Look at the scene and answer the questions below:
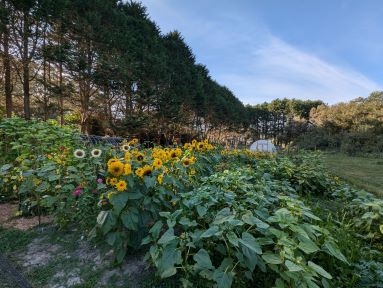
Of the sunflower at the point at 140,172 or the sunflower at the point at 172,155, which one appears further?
the sunflower at the point at 172,155

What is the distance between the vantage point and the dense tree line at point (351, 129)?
2356cm

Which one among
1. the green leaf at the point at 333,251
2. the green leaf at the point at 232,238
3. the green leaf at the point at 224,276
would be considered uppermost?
the green leaf at the point at 232,238

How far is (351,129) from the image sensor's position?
92.8ft

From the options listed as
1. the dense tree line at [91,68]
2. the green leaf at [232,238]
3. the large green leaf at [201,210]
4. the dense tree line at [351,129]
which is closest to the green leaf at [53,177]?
the large green leaf at [201,210]

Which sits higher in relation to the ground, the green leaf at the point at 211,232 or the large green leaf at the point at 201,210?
the large green leaf at the point at 201,210

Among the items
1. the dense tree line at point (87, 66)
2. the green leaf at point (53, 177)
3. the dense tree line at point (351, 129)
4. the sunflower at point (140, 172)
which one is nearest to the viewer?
the sunflower at point (140, 172)

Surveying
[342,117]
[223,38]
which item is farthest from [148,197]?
[342,117]

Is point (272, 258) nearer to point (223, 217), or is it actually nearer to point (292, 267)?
point (292, 267)

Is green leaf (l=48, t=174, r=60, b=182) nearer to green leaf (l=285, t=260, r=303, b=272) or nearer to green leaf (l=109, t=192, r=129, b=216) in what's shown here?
green leaf (l=109, t=192, r=129, b=216)

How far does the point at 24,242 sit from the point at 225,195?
1.65m

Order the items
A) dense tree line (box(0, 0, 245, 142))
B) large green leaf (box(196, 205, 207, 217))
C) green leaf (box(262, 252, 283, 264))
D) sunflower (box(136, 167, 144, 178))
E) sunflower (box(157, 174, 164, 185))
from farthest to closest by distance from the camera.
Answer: dense tree line (box(0, 0, 245, 142)) → sunflower (box(157, 174, 164, 185)) → sunflower (box(136, 167, 144, 178)) → large green leaf (box(196, 205, 207, 217)) → green leaf (box(262, 252, 283, 264))

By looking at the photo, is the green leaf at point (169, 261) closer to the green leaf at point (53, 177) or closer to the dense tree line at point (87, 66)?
the green leaf at point (53, 177)

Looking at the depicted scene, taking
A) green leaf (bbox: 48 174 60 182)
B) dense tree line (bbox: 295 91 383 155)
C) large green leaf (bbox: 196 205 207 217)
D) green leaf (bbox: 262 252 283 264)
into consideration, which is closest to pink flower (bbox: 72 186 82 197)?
green leaf (bbox: 48 174 60 182)

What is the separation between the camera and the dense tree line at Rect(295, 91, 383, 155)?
23.6 meters
